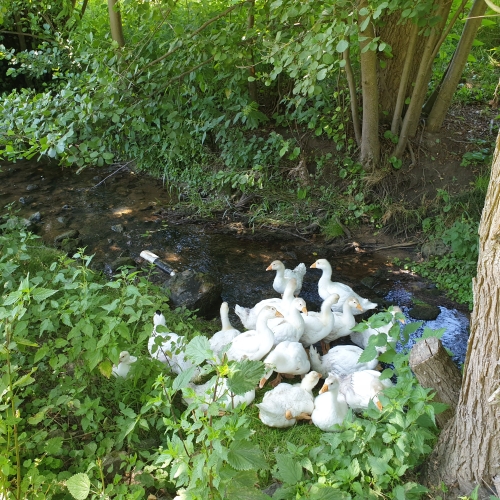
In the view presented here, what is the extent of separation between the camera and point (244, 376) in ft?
6.57

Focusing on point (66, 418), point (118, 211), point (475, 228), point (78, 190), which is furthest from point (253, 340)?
point (78, 190)

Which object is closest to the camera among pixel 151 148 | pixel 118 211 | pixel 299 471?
pixel 299 471

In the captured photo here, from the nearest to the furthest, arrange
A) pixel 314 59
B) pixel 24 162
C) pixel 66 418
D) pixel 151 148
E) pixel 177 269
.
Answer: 1. pixel 66 418
2. pixel 314 59
3. pixel 177 269
4. pixel 151 148
5. pixel 24 162

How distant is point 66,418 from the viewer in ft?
10.7

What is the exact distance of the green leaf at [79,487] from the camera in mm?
2229

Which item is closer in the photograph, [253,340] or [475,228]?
[253,340]

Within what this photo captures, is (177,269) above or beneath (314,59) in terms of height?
beneath

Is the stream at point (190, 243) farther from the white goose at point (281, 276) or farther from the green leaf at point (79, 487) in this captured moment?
the green leaf at point (79, 487)

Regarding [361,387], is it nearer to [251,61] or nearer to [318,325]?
[318,325]

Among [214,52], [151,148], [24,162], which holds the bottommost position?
[24,162]

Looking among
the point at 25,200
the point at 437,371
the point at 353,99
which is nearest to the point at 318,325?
the point at 437,371

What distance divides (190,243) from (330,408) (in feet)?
13.5

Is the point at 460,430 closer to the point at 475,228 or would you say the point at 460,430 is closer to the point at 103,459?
the point at 103,459

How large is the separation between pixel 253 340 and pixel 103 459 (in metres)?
1.59
